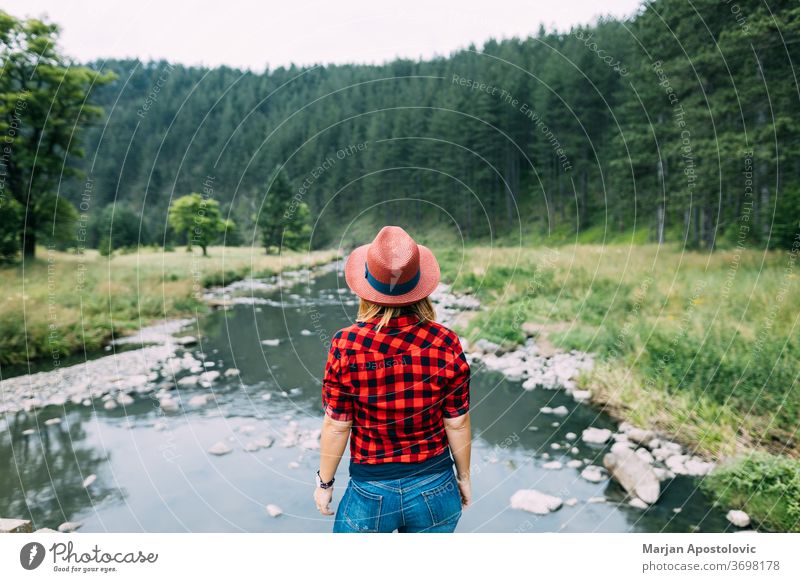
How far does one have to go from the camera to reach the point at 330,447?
1964 mm

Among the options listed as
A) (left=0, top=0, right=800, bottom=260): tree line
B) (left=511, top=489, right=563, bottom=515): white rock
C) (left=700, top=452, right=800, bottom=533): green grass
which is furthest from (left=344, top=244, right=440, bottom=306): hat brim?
(left=0, top=0, right=800, bottom=260): tree line

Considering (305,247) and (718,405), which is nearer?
(718,405)

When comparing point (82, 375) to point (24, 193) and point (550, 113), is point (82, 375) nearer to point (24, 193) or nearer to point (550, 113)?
point (24, 193)

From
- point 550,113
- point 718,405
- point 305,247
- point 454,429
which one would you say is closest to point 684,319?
point 718,405

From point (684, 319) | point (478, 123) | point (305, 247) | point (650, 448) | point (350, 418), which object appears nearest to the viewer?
point (350, 418)

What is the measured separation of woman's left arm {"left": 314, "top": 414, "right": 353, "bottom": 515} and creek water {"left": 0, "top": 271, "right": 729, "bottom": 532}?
2187 mm

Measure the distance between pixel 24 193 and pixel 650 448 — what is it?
11.6 meters

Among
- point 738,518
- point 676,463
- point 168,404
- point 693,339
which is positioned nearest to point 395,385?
point 738,518

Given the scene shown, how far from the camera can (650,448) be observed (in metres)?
4.84

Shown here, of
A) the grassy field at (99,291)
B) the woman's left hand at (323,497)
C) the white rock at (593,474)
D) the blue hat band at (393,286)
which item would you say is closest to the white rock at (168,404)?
the grassy field at (99,291)

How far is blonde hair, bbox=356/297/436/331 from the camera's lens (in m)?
1.92

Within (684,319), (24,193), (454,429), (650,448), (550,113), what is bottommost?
(650,448)

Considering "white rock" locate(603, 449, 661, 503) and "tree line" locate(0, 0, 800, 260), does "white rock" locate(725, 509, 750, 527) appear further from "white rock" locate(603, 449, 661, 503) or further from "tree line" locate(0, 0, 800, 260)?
"tree line" locate(0, 0, 800, 260)
